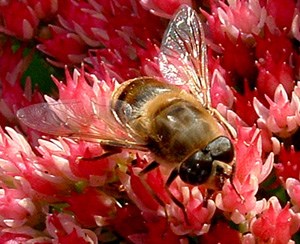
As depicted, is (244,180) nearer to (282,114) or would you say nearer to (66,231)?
(282,114)

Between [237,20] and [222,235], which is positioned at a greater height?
[237,20]

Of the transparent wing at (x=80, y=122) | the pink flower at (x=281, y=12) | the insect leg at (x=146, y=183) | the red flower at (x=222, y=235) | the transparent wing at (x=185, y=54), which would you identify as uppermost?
the pink flower at (x=281, y=12)

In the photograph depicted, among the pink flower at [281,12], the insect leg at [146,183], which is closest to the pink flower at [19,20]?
the pink flower at [281,12]

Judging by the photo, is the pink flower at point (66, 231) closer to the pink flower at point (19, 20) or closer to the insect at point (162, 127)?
the insect at point (162, 127)

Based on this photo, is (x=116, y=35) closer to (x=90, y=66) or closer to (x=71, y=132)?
(x=90, y=66)

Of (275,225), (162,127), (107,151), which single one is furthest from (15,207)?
(275,225)

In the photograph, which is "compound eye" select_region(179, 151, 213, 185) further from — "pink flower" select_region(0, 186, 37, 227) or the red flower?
"pink flower" select_region(0, 186, 37, 227)
